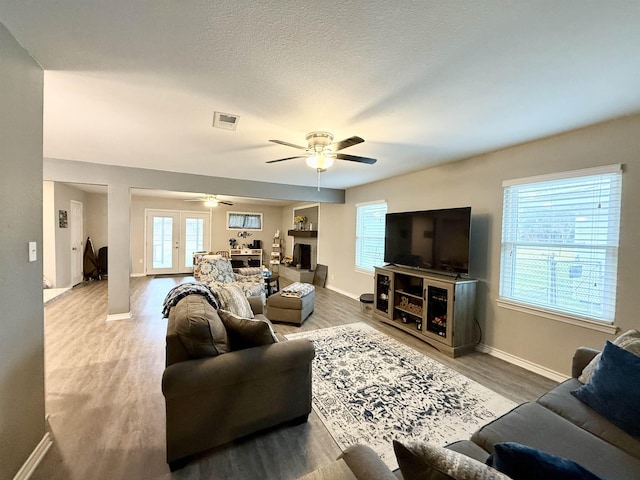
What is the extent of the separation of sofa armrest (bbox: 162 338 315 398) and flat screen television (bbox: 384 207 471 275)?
2.30 meters

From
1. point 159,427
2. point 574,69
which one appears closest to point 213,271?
point 159,427

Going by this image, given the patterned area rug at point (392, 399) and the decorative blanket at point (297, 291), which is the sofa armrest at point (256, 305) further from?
the patterned area rug at point (392, 399)

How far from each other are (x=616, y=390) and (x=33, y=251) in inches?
134

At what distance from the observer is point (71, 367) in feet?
8.79

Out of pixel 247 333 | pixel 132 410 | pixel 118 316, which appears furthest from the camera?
pixel 118 316

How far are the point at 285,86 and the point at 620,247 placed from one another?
10.1ft

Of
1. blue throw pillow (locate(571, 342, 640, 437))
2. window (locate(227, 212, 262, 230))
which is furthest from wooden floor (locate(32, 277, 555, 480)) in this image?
window (locate(227, 212, 262, 230))

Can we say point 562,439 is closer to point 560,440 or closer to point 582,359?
point 560,440

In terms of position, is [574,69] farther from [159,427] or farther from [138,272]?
[138,272]

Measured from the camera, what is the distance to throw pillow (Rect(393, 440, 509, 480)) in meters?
0.67

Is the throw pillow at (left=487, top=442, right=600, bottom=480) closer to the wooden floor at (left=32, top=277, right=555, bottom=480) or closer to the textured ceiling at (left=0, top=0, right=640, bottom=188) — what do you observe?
the wooden floor at (left=32, top=277, right=555, bottom=480)

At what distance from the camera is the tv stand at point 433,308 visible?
3143 millimetres

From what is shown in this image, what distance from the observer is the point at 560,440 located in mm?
1266

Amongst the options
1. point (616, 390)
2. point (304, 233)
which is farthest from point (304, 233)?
point (616, 390)
